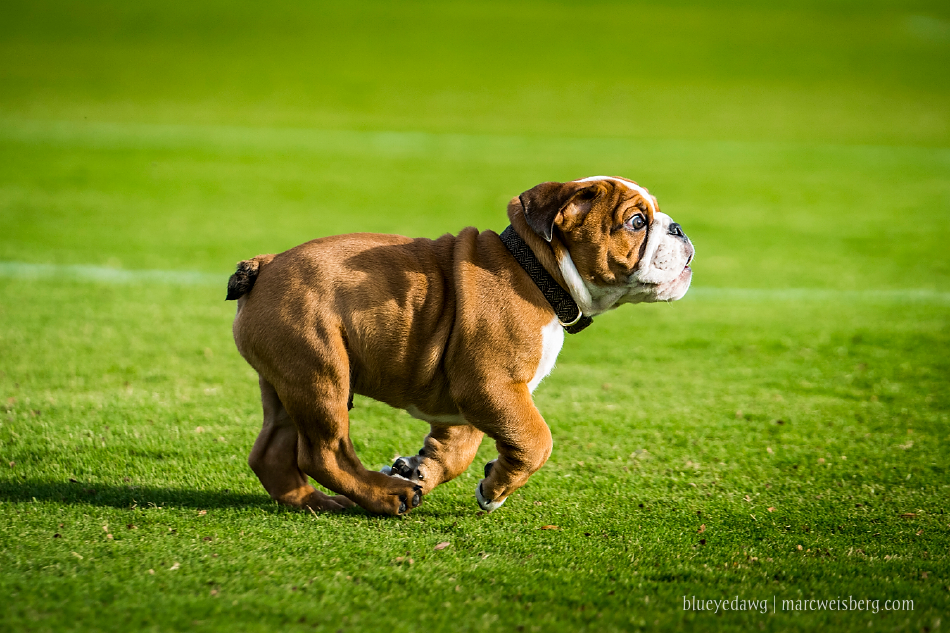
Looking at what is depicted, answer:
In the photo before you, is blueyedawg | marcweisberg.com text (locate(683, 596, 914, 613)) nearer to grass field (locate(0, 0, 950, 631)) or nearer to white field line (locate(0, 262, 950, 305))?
grass field (locate(0, 0, 950, 631))

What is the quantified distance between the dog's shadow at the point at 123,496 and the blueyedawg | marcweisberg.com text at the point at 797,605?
5.51ft

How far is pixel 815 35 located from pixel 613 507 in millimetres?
34256

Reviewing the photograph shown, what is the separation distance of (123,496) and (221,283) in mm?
4446

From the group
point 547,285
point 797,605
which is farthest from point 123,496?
point 797,605

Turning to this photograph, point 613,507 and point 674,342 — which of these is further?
point 674,342

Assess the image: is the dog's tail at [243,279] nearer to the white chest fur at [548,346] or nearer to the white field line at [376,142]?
the white chest fur at [548,346]

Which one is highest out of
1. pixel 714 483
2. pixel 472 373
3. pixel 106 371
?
pixel 472 373

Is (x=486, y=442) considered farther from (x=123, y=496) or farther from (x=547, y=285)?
(x=123, y=496)

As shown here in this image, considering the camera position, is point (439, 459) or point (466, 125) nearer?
point (439, 459)

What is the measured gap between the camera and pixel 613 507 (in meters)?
3.88

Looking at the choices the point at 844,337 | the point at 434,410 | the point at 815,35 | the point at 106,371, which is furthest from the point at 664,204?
the point at 815,35

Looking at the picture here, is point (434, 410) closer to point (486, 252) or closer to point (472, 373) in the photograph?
point (472, 373)

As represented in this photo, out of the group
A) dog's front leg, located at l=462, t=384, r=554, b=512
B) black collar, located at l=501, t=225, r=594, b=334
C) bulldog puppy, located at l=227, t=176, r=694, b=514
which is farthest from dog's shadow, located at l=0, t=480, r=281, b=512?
black collar, located at l=501, t=225, r=594, b=334

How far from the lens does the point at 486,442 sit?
4.76 m
